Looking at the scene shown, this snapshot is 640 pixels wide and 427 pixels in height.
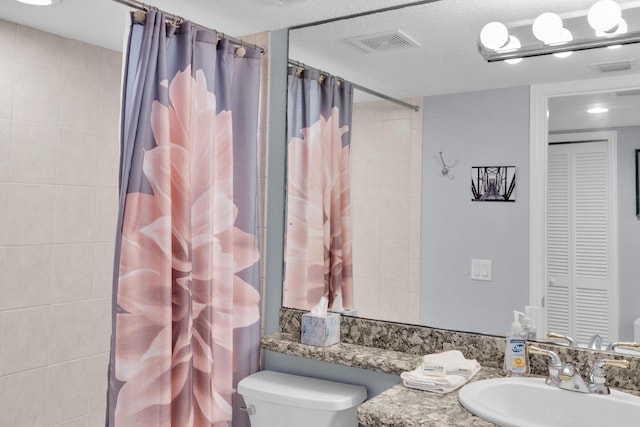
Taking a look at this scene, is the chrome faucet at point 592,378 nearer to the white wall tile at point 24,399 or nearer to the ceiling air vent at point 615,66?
the ceiling air vent at point 615,66

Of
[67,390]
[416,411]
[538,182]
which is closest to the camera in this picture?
[416,411]

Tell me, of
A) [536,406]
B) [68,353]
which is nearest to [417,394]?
[536,406]

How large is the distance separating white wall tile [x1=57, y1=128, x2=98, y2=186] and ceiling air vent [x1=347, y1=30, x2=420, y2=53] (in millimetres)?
1518

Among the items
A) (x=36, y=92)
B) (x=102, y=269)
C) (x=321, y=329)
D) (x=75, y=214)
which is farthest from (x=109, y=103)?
(x=321, y=329)

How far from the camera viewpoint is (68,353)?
279 centimetres

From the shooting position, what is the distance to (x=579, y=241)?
1790mm

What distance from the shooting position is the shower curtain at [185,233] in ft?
6.23

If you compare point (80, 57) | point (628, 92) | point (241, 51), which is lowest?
point (628, 92)

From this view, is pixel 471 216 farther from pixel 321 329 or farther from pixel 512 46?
pixel 321 329

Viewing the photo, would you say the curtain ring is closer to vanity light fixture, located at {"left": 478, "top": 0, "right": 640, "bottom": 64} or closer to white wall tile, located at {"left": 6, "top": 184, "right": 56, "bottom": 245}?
vanity light fixture, located at {"left": 478, "top": 0, "right": 640, "bottom": 64}

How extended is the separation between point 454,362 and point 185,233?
3.51 ft

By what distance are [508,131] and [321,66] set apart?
87 centimetres

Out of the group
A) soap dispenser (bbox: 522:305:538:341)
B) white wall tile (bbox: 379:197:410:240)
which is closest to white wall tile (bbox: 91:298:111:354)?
white wall tile (bbox: 379:197:410:240)

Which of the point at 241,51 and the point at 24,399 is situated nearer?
the point at 241,51
